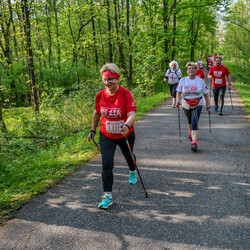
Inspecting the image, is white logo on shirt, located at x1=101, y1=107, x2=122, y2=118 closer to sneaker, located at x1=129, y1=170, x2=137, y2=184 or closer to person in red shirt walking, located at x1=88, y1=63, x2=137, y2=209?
person in red shirt walking, located at x1=88, y1=63, x2=137, y2=209

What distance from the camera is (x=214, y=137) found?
684 centimetres

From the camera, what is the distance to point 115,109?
137 inches

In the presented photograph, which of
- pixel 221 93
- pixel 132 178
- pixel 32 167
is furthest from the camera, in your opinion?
pixel 221 93

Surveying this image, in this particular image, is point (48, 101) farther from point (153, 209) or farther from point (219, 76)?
point (153, 209)

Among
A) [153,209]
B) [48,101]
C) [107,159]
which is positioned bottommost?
[153,209]

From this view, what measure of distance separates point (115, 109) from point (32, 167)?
9.98 ft

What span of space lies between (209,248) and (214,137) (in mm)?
4658

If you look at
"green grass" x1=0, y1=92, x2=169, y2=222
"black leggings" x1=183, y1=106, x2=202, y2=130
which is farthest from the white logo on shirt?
"black leggings" x1=183, y1=106, x2=202, y2=130

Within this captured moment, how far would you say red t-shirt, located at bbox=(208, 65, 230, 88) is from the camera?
30.2 ft

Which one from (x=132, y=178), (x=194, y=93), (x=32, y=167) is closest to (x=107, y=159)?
(x=132, y=178)

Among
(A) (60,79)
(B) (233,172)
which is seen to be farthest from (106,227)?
(A) (60,79)

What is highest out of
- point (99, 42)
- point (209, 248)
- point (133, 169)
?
point (99, 42)

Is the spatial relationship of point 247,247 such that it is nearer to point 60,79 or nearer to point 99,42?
point 99,42

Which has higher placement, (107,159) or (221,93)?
(221,93)
